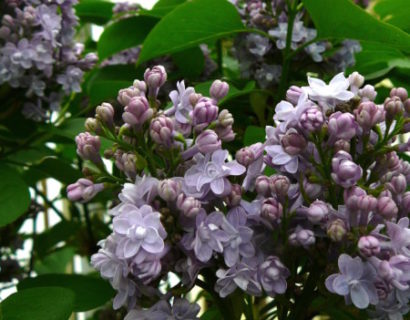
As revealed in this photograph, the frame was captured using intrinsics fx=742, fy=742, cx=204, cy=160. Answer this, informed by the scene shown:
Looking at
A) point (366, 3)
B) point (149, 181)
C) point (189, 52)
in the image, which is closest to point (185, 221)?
point (149, 181)

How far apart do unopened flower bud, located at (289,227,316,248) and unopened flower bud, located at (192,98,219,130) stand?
0.33 feet

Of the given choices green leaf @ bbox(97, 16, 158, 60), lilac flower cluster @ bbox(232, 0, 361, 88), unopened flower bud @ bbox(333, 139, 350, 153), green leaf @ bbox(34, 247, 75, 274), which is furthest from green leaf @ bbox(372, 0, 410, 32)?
green leaf @ bbox(34, 247, 75, 274)

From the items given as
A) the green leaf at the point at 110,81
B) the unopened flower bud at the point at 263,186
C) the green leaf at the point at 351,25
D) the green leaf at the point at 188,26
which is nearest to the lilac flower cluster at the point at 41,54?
the green leaf at the point at 110,81

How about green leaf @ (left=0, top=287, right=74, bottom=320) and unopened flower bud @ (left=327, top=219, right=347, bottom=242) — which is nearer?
unopened flower bud @ (left=327, top=219, right=347, bottom=242)

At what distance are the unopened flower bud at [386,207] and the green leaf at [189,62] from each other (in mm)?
461

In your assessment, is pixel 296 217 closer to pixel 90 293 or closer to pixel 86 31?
pixel 90 293

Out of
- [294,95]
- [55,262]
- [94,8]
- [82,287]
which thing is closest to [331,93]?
[294,95]

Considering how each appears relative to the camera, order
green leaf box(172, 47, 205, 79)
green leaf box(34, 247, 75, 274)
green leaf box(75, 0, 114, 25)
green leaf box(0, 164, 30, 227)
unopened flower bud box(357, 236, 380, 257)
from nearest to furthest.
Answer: unopened flower bud box(357, 236, 380, 257) < green leaf box(0, 164, 30, 227) < green leaf box(172, 47, 205, 79) < green leaf box(75, 0, 114, 25) < green leaf box(34, 247, 75, 274)

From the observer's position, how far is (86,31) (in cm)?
167

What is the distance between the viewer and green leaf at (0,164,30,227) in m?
0.80

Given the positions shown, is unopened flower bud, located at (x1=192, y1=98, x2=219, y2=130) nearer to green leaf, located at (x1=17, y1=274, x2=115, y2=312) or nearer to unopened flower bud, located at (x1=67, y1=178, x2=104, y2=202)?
unopened flower bud, located at (x1=67, y1=178, x2=104, y2=202)

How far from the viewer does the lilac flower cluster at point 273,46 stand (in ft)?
2.75

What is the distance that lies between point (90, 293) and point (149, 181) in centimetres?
31

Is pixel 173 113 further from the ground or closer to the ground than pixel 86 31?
further from the ground
